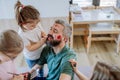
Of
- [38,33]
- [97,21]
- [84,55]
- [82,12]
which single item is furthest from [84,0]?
[38,33]

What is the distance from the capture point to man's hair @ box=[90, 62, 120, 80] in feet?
3.32

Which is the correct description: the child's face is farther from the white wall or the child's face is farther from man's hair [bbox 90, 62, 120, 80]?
the white wall

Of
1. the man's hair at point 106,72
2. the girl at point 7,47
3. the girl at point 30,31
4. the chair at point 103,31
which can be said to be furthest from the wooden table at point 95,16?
the man's hair at point 106,72

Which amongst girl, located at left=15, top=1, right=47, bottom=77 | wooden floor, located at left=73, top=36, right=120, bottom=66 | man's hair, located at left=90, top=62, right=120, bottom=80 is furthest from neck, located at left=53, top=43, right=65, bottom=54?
wooden floor, located at left=73, top=36, right=120, bottom=66

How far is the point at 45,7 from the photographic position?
3.17m

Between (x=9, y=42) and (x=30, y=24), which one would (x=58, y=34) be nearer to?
(x=30, y=24)

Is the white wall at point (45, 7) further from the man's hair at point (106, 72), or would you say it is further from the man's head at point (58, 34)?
the man's hair at point (106, 72)

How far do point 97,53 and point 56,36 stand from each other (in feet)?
6.43

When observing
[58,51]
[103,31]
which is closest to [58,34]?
[58,51]

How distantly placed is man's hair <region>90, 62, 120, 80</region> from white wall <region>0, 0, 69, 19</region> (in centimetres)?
218

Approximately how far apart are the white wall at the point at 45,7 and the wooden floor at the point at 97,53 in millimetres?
785

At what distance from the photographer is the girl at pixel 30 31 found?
1.85 m

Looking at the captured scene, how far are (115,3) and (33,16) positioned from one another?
2738 millimetres

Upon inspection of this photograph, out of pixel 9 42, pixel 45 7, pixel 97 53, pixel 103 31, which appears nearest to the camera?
pixel 9 42
